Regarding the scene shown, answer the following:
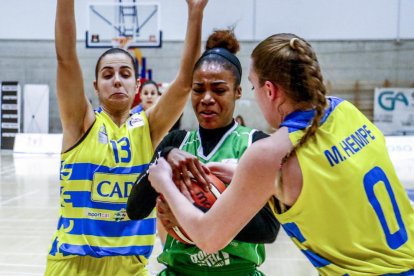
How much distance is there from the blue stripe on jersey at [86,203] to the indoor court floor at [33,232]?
7.96ft

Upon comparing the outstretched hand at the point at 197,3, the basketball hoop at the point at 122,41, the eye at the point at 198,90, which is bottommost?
the eye at the point at 198,90

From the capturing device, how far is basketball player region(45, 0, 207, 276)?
2270mm

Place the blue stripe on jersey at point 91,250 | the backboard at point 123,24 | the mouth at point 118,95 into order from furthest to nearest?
the backboard at point 123,24, the mouth at point 118,95, the blue stripe on jersey at point 91,250

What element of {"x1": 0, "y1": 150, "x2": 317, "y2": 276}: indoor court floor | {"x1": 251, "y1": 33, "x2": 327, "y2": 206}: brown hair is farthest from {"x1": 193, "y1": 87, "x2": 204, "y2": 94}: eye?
{"x1": 0, "y1": 150, "x2": 317, "y2": 276}: indoor court floor

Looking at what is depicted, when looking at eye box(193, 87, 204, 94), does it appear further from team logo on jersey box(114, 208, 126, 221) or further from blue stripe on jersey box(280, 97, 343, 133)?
team logo on jersey box(114, 208, 126, 221)

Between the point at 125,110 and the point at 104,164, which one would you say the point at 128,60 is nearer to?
the point at 125,110

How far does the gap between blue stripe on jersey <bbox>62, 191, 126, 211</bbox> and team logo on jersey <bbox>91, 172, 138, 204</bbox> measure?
0.05ft

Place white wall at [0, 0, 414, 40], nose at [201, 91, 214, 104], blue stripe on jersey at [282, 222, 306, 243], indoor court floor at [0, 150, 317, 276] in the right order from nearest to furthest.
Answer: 1. blue stripe on jersey at [282, 222, 306, 243]
2. nose at [201, 91, 214, 104]
3. indoor court floor at [0, 150, 317, 276]
4. white wall at [0, 0, 414, 40]

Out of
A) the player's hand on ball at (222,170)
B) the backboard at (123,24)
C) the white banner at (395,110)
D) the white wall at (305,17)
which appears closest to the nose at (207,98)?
→ the player's hand on ball at (222,170)

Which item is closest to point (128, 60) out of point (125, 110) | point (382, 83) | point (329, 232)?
point (125, 110)

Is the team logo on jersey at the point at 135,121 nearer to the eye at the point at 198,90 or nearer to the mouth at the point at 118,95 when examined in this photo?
the mouth at the point at 118,95

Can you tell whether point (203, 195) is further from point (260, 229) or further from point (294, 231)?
point (294, 231)

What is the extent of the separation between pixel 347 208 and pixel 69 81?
1.48 meters

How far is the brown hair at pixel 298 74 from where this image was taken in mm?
1468
